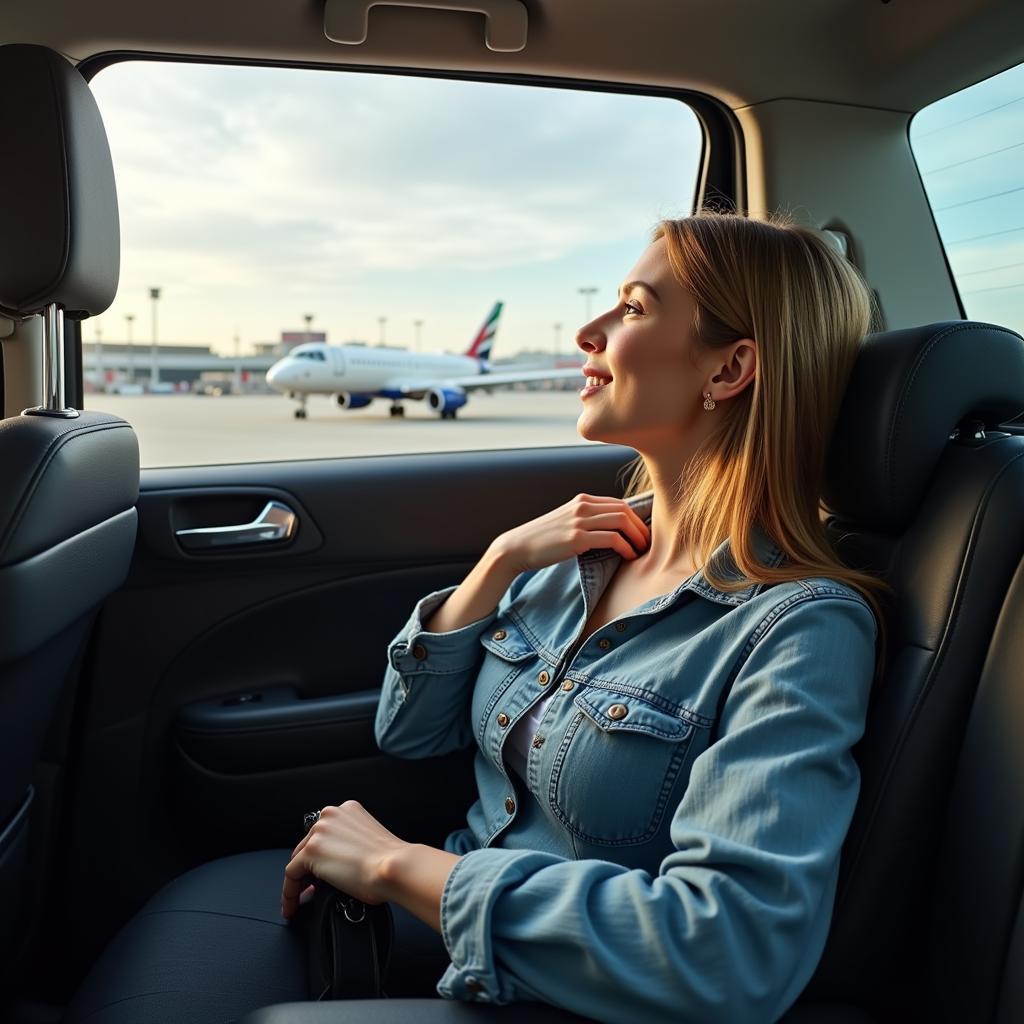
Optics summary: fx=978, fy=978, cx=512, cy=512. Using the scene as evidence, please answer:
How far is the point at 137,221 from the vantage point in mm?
2273

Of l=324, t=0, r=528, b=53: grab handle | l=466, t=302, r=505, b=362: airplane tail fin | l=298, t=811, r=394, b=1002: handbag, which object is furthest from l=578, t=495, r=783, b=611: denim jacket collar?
l=466, t=302, r=505, b=362: airplane tail fin

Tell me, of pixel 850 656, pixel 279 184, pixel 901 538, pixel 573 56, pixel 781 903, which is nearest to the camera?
pixel 781 903

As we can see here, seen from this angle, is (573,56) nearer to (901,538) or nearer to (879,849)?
(901,538)

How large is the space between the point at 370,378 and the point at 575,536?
12.3ft

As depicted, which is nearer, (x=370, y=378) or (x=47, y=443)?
(x=47, y=443)

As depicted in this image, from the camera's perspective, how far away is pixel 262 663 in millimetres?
2209

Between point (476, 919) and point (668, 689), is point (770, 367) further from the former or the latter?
point (476, 919)

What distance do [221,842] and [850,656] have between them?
1.42 metres

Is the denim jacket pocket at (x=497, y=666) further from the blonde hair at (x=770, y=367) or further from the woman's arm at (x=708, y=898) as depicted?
the woman's arm at (x=708, y=898)

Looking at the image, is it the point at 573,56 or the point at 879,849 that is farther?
the point at 573,56

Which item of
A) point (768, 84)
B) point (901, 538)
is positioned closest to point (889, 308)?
point (768, 84)

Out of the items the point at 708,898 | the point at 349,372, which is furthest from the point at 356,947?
the point at 349,372

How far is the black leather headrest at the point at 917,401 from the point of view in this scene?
130cm

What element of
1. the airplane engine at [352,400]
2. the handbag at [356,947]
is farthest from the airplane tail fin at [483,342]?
the handbag at [356,947]
